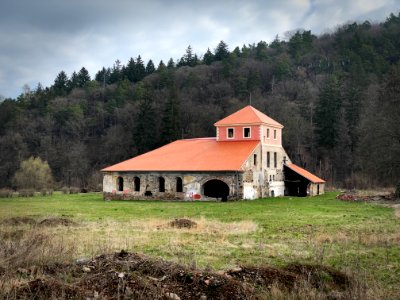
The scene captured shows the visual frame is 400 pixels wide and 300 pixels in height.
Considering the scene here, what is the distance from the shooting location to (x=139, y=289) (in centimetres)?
859

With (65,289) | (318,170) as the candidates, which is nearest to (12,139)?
Answer: (318,170)

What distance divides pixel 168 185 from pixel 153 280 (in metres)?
30.5

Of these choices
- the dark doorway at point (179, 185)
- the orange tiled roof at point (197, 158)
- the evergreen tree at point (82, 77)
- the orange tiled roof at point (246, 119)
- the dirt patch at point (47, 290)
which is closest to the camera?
the dirt patch at point (47, 290)

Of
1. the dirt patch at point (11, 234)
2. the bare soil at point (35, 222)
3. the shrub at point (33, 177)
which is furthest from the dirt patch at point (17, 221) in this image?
the shrub at point (33, 177)

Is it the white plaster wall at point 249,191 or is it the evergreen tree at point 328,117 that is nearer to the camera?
the white plaster wall at point 249,191

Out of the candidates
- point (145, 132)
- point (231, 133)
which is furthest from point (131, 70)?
point (231, 133)

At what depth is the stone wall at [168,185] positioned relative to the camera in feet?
123

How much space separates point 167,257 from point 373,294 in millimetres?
5550

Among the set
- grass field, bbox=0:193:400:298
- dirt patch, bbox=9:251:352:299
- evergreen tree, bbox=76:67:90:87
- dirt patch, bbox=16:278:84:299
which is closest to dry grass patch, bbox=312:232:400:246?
grass field, bbox=0:193:400:298

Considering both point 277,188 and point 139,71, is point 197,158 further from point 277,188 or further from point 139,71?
point 139,71

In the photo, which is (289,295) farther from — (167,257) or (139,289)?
(167,257)

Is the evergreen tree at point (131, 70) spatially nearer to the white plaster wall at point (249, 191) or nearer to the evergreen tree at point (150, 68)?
the evergreen tree at point (150, 68)

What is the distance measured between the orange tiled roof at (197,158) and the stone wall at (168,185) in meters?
0.58

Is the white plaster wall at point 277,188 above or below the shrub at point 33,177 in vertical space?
below
